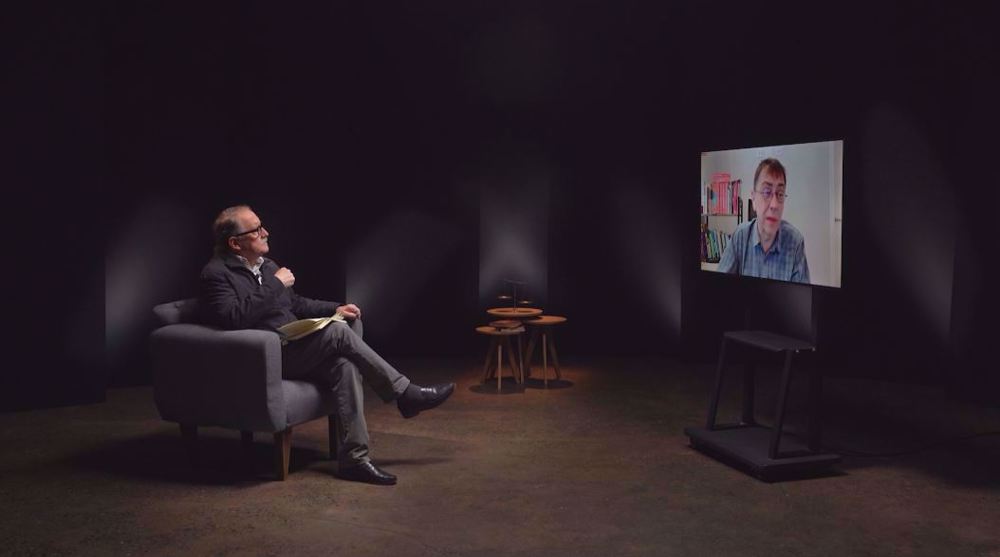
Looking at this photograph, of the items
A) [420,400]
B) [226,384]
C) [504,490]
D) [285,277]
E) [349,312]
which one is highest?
[285,277]

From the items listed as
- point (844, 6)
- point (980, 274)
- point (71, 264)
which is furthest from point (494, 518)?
point (844, 6)

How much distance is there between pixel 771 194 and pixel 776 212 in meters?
0.09

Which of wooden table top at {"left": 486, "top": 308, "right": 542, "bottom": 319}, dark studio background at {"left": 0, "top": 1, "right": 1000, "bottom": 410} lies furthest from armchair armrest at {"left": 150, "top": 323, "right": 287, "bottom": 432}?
wooden table top at {"left": 486, "top": 308, "right": 542, "bottom": 319}

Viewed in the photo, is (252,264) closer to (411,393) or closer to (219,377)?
(219,377)

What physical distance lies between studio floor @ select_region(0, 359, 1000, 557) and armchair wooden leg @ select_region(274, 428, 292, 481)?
0.20 ft

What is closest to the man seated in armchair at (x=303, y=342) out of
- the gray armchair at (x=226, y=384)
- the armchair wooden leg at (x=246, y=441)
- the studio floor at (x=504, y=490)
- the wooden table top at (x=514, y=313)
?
the gray armchair at (x=226, y=384)

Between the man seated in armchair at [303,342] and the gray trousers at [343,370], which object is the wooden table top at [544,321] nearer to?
the man seated in armchair at [303,342]

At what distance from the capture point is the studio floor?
338cm

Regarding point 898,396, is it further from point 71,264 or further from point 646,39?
point 71,264

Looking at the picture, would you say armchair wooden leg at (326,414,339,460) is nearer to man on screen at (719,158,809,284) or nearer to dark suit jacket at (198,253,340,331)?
dark suit jacket at (198,253,340,331)

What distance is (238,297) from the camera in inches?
164

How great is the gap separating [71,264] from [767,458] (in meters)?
4.11

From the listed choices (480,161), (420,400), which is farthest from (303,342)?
(480,161)

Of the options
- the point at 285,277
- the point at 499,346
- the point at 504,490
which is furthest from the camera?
the point at 499,346
